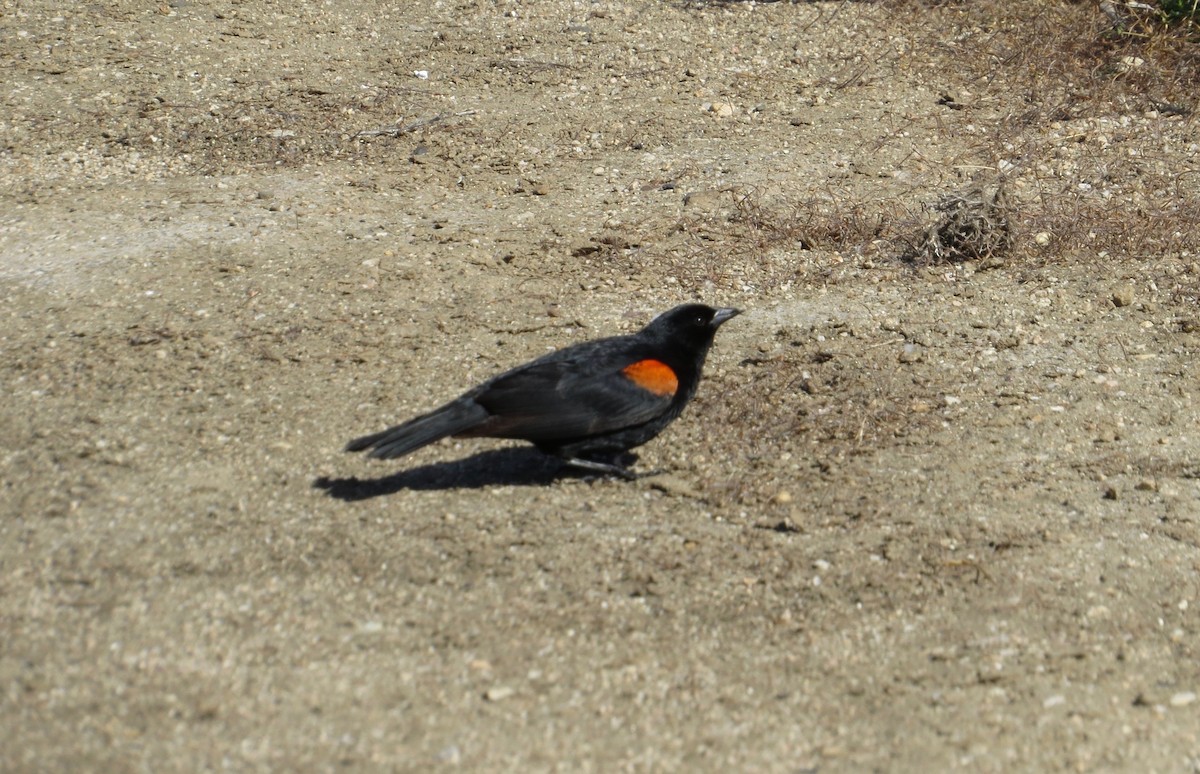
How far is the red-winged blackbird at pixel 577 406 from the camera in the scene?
16.9 feet

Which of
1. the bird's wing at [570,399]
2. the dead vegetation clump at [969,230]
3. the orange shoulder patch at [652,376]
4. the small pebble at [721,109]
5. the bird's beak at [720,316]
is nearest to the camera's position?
the bird's wing at [570,399]

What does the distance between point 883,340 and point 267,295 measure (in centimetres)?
344

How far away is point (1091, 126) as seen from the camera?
9047 millimetres

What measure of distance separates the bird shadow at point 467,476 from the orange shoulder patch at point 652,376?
62 centimetres

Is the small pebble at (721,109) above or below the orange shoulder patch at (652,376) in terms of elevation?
below

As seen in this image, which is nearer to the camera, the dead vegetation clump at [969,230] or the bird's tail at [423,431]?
the bird's tail at [423,431]

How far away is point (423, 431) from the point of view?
5.11 m

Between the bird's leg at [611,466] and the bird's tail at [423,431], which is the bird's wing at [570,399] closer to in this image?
the bird's tail at [423,431]

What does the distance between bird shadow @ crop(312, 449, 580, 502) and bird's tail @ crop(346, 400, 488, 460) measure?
29 centimetres

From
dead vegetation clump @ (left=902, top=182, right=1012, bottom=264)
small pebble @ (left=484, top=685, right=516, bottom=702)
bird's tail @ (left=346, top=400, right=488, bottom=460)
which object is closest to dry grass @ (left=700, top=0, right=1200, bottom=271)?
dead vegetation clump @ (left=902, top=182, right=1012, bottom=264)

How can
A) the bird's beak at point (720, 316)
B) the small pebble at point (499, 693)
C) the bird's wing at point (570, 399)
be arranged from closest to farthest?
the small pebble at point (499, 693) < the bird's wing at point (570, 399) < the bird's beak at point (720, 316)

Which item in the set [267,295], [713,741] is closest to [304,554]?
[713,741]

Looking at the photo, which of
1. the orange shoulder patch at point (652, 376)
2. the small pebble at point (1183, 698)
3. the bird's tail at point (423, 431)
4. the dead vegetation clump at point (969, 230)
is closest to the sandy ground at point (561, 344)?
the small pebble at point (1183, 698)

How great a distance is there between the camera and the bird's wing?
204 inches
